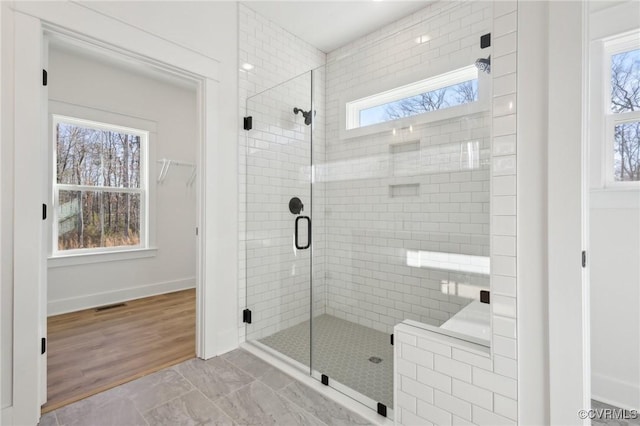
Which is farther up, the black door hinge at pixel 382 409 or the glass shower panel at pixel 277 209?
the glass shower panel at pixel 277 209

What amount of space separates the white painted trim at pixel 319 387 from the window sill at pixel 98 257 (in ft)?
7.60

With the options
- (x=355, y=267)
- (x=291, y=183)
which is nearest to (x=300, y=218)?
(x=291, y=183)

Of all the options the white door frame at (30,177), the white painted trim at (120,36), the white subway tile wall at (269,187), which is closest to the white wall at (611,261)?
the white subway tile wall at (269,187)

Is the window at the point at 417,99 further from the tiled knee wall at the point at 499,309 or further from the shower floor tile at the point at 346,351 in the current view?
the shower floor tile at the point at 346,351

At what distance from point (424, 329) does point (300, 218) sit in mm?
1418

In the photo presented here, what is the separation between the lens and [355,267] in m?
2.62

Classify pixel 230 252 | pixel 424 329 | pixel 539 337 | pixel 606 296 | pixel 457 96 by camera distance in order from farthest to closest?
pixel 230 252 < pixel 457 96 < pixel 606 296 < pixel 424 329 < pixel 539 337

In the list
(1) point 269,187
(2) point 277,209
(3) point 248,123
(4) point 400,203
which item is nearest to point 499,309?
(4) point 400,203

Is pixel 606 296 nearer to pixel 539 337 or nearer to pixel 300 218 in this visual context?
pixel 539 337

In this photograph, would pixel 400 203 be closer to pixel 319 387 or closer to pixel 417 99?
pixel 417 99

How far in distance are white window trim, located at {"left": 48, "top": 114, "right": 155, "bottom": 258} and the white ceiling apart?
96.2 inches

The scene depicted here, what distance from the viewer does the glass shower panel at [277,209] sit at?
264 cm

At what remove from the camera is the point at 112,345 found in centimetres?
261

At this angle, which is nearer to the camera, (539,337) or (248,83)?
(539,337)
